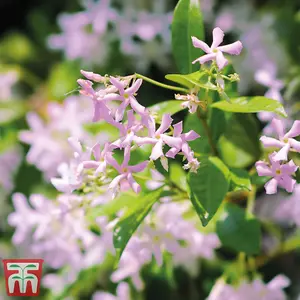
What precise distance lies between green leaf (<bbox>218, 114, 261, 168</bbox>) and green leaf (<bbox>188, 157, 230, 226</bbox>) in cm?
18

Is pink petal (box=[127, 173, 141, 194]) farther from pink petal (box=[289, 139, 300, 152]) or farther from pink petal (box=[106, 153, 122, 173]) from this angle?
pink petal (box=[289, 139, 300, 152])

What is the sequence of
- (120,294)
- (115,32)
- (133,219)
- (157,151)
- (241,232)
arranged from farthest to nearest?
(115,32), (120,294), (241,232), (133,219), (157,151)

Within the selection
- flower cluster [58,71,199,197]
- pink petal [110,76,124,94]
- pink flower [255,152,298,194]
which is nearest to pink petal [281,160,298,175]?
pink flower [255,152,298,194]

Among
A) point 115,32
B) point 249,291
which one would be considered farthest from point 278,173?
point 115,32

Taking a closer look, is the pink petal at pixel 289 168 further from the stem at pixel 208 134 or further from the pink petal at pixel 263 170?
the stem at pixel 208 134

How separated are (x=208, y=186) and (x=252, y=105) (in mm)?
119

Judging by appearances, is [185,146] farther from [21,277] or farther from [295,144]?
[21,277]

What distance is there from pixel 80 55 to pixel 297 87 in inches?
21.3

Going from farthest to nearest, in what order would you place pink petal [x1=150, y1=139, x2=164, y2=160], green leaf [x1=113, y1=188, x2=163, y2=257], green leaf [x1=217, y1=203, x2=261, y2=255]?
green leaf [x1=217, y1=203, x2=261, y2=255], green leaf [x1=113, y1=188, x2=163, y2=257], pink petal [x1=150, y1=139, x2=164, y2=160]

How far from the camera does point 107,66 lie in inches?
64.2

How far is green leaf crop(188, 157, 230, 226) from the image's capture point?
852 mm

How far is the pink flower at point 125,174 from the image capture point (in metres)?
0.84

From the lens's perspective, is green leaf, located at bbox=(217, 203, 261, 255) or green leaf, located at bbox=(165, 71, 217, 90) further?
green leaf, located at bbox=(217, 203, 261, 255)

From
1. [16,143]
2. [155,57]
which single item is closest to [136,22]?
[155,57]
